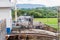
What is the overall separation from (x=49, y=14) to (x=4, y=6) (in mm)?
764

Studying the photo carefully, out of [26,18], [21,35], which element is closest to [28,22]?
[26,18]

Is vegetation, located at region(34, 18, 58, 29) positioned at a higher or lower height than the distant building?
lower

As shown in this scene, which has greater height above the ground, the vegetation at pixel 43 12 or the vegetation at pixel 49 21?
the vegetation at pixel 43 12

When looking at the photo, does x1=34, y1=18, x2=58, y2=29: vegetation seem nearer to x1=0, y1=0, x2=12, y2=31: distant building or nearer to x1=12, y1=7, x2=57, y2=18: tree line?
x1=12, y1=7, x2=57, y2=18: tree line

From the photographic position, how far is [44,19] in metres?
2.73

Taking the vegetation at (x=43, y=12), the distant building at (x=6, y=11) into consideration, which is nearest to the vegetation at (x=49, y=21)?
the vegetation at (x=43, y=12)

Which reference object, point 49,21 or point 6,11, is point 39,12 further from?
point 6,11

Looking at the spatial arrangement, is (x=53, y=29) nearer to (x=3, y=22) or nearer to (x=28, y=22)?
(x=28, y=22)

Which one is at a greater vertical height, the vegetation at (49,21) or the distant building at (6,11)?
the distant building at (6,11)

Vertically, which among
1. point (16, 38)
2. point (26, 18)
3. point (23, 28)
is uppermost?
point (26, 18)

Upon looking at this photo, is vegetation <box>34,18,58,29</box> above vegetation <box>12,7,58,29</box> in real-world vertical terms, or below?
below

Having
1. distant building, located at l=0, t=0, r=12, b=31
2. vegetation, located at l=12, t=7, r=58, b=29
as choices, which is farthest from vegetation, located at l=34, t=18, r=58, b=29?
distant building, located at l=0, t=0, r=12, b=31

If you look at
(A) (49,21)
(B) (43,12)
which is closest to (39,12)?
(B) (43,12)

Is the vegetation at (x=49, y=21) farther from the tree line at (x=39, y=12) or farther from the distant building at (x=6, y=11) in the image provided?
the distant building at (x=6, y=11)
